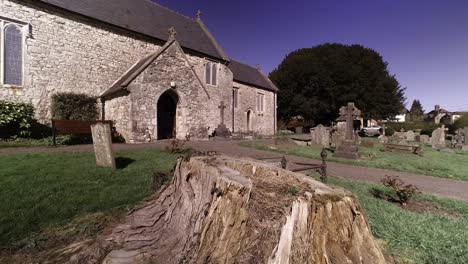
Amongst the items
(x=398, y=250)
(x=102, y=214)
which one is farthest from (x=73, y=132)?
(x=398, y=250)

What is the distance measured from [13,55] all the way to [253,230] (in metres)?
15.0

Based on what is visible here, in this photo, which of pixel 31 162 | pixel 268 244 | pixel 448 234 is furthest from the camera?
pixel 31 162

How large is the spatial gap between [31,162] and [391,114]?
3634cm

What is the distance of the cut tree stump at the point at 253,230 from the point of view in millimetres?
1771

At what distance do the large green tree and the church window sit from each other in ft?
90.0

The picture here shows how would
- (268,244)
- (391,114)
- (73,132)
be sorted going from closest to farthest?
(268,244)
(73,132)
(391,114)

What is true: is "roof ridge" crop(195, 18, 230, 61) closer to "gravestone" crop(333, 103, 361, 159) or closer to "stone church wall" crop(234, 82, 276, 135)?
"stone church wall" crop(234, 82, 276, 135)

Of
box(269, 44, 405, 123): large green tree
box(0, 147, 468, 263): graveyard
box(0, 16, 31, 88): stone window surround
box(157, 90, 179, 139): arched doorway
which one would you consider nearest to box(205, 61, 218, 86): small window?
box(157, 90, 179, 139): arched doorway

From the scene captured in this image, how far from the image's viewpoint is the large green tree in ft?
93.7

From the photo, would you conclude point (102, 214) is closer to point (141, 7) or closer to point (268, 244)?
point (268, 244)

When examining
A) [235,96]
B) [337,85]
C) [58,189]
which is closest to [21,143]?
[58,189]

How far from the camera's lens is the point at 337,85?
1145 inches

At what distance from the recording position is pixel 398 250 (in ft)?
8.61

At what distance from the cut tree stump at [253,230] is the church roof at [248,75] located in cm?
2167
